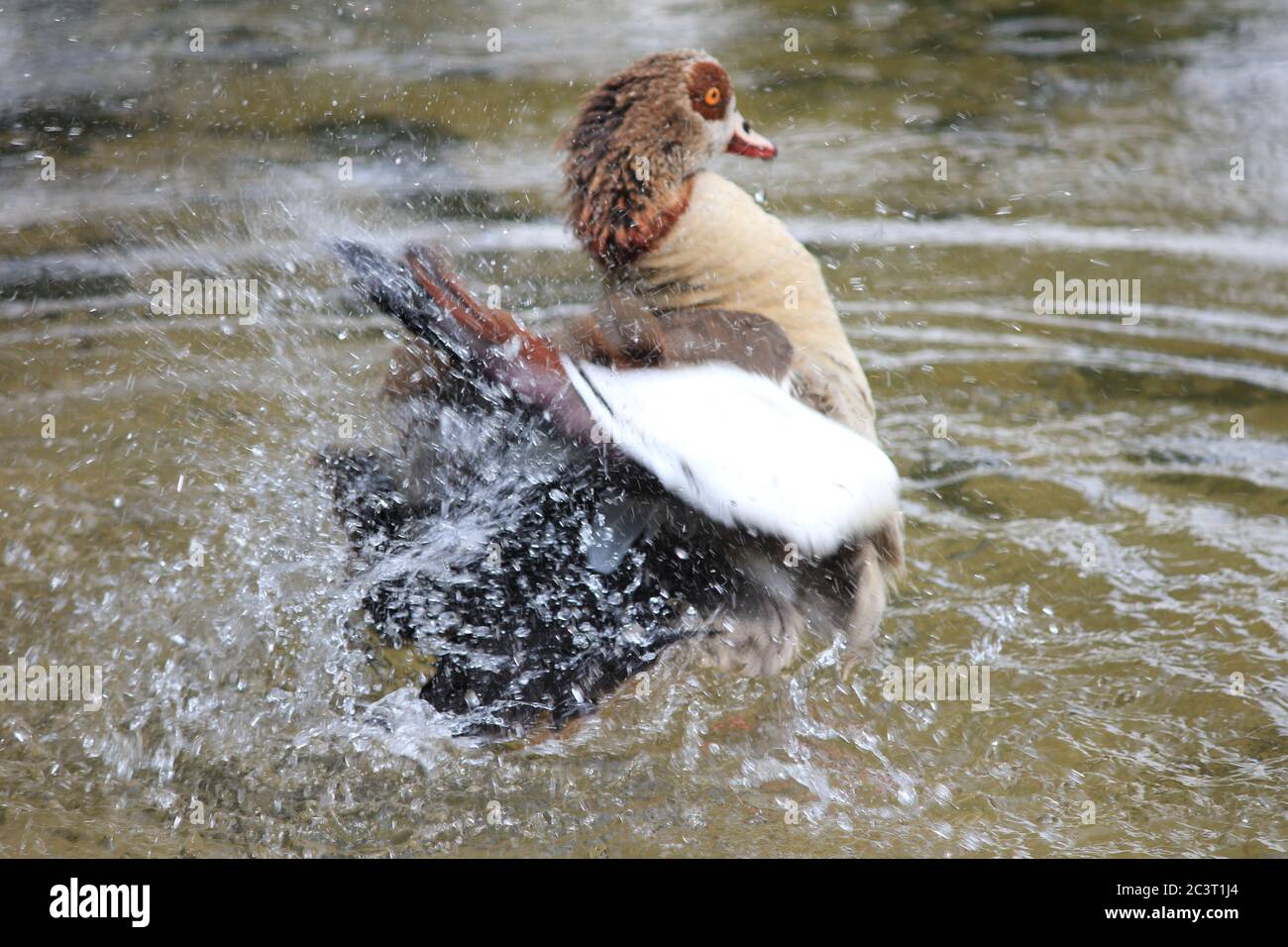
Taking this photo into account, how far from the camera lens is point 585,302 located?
13.6 ft

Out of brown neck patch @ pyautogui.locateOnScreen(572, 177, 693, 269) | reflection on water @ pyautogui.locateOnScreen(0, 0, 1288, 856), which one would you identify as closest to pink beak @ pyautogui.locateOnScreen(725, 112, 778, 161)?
brown neck patch @ pyautogui.locateOnScreen(572, 177, 693, 269)

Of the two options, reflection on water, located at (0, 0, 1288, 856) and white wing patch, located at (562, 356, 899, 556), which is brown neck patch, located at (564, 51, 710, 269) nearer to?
white wing patch, located at (562, 356, 899, 556)

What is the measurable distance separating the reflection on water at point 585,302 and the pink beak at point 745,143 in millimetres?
846

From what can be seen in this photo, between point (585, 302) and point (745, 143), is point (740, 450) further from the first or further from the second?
point (585, 302)

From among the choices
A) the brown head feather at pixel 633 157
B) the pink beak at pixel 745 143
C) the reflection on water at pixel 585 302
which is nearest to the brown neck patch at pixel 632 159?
the brown head feather at pixel 633 157

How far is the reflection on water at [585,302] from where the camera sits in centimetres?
248

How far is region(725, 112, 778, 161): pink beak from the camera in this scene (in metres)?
2.67

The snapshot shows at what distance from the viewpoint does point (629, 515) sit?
7.13 ft

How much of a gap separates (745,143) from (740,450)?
938 mm

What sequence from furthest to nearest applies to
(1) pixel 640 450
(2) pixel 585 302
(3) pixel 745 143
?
(2) pixel 585 302, (3) pixel 745 143, (1) pixel 640 450

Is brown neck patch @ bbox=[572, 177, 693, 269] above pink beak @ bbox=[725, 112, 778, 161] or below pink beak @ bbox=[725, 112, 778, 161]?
below

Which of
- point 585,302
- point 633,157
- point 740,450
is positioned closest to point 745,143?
point 633,157

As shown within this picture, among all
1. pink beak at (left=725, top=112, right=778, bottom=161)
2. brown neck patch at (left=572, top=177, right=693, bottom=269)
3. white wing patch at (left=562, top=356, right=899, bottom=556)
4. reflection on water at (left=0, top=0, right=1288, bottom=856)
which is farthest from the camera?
pink beak at (left=725, top=112, right=778, bottom=161)

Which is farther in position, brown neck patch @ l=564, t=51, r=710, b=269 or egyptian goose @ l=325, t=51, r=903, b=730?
brown neck patch @ l=564, t=51, r=710, b=269
